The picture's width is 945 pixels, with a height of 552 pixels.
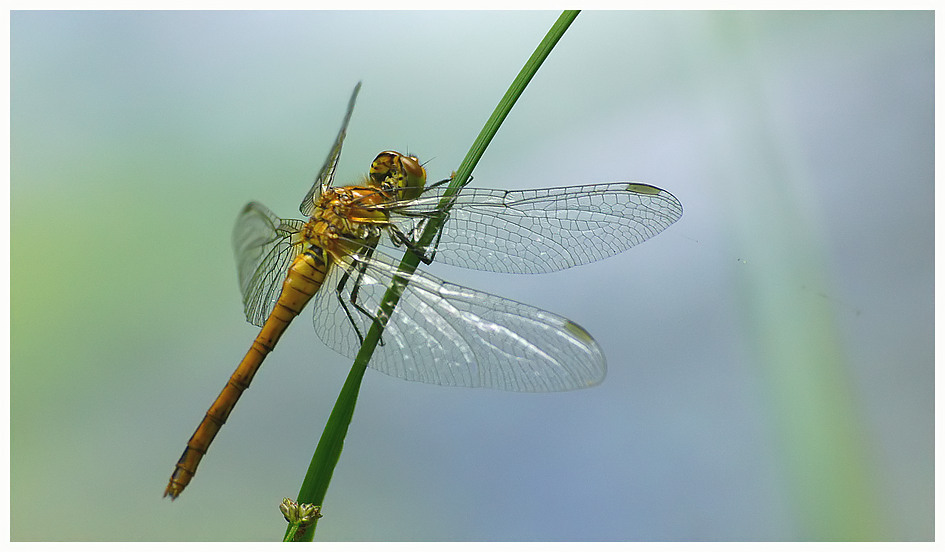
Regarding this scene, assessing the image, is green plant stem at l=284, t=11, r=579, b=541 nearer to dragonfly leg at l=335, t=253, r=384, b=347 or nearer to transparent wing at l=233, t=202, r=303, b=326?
dragonfly leg at l=335, t=253, r=384, b=347

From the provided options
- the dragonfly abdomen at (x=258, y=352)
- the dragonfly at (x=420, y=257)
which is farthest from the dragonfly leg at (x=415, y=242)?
the dragonfly abdomen at (x=258, y=352)

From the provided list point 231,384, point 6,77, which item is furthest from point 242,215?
point 6,77

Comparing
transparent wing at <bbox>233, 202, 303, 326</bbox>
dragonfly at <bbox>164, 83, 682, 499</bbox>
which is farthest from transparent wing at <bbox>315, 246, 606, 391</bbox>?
transparent wing at <bbox>233, 202, 303, 326</bbox>

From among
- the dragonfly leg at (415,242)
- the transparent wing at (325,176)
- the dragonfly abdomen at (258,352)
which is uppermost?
the transparent wing at (325,176)

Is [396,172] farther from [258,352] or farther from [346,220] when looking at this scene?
[258,352]

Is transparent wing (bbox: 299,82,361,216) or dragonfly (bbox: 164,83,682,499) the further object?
transparent wing (bbox: 299,82,361,216)

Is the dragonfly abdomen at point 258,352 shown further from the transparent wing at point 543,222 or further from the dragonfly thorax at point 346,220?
the transparent wing at point 543,222
